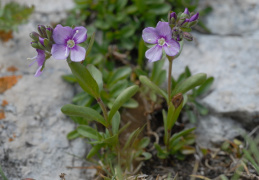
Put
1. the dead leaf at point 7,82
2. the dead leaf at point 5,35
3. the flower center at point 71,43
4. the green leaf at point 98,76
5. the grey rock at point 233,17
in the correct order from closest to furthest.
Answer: the flower center at point 71,43
the green leaf at point 98,76
the dead leaf at point 7,82
the dead leaf at point 5,35
the grey rock at point 233,17

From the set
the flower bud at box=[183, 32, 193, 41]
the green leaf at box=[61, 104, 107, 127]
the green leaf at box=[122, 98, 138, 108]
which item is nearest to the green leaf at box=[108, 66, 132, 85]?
the green leaf at box=[122, 98, 138, 108]

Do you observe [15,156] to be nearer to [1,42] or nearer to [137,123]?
[137,123]

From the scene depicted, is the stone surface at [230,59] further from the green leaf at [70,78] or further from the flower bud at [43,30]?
the flower bud at [43,30]

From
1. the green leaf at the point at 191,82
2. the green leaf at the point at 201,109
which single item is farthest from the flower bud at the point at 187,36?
the green leaf at the point at 201,109

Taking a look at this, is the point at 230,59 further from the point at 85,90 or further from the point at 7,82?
the point at 7,82

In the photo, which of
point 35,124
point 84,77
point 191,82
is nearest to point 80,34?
point 84,77

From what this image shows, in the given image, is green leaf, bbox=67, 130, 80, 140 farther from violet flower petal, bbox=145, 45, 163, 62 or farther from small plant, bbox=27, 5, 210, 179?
violet flower petal, bbox=145, 45, 163, 62
